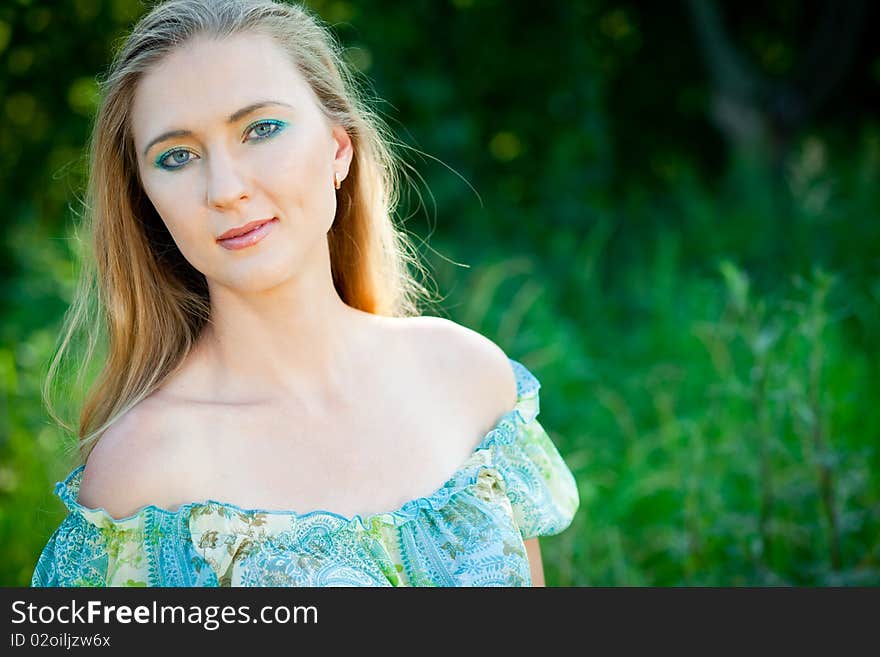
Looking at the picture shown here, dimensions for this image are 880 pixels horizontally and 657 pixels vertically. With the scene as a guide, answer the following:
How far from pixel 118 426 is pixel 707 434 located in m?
1.96

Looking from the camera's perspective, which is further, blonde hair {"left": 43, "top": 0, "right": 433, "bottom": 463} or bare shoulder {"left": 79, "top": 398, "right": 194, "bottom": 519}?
blonde hair {"left": 43, "top": 0, "right": 433, "bottom": 463}

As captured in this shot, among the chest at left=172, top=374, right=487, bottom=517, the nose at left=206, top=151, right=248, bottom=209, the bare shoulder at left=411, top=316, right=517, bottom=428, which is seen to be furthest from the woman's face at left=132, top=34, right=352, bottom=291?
the bare shoulder at left=411, top=316, right=517, bottom=428

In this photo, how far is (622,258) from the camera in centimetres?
490

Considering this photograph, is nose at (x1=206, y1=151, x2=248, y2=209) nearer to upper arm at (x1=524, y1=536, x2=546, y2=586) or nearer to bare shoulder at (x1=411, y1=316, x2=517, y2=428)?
bare shoulder at (x1=411, y1=316, x2=517, y2=428)

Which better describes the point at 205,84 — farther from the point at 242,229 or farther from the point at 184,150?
the point at 242,229

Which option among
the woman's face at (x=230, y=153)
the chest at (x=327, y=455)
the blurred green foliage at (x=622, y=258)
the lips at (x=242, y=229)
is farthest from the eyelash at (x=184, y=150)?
the blurred green foliage at (x=622, y=258)

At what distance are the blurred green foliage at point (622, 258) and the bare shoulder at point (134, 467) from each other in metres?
0.39

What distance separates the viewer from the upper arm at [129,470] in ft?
5.16

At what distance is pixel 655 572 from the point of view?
9.29 ft

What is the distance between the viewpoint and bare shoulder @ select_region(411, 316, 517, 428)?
1.91m

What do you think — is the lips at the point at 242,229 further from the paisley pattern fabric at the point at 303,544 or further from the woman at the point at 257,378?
the paisley pattern fabric at the point at 303,544

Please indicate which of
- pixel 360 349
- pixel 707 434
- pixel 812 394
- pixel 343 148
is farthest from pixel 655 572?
pixel 343 148

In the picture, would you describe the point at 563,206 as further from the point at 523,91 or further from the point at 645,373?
the point at 645,373

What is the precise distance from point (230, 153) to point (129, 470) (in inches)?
19.4
